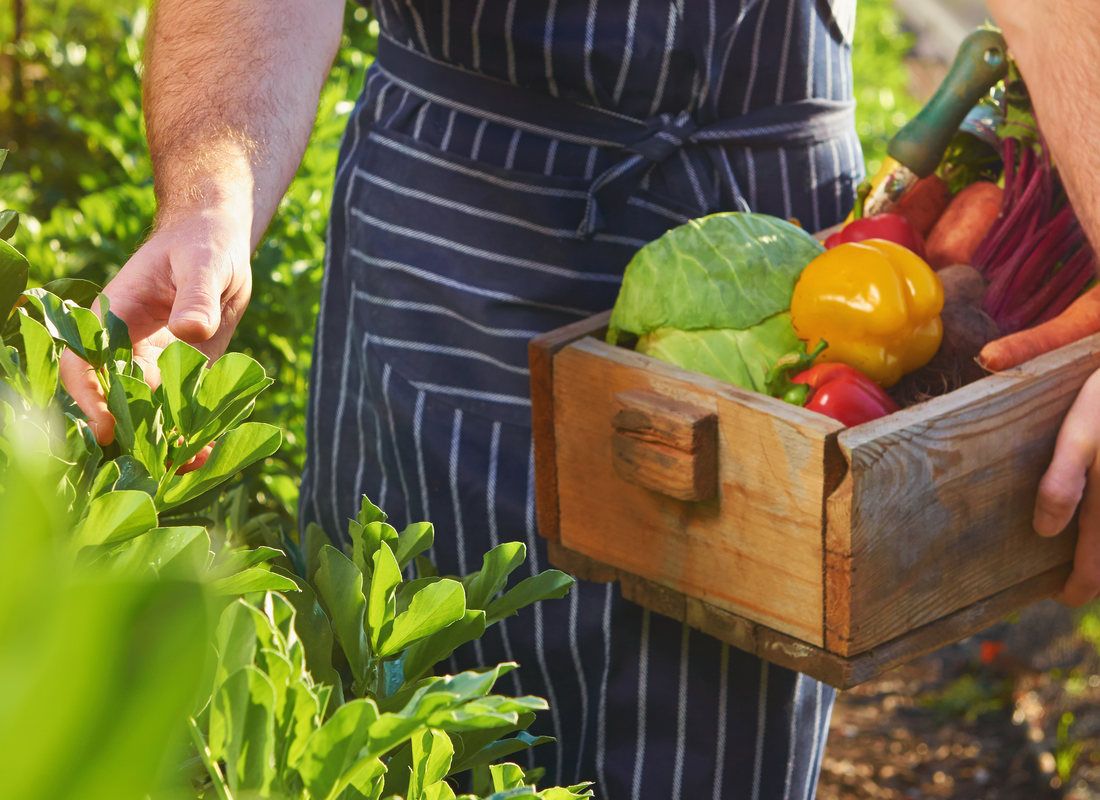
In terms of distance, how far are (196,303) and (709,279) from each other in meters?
0.70

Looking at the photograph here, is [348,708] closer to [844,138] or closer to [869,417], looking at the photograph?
[869,417]

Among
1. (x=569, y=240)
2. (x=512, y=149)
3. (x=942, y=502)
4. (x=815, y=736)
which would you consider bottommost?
(x=815, y=736)

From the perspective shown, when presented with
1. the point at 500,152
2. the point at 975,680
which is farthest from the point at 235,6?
the point at 975,680

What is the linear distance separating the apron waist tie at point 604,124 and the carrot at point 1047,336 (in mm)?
483

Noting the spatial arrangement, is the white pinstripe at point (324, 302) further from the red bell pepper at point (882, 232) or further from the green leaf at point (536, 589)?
the green leaf at point (536, 589)

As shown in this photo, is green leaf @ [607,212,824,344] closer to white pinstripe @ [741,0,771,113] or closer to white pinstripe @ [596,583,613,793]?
white pinstripe @ [741,0,771,113]

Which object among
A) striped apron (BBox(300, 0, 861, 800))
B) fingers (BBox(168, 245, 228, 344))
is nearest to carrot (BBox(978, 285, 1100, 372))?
striped apron (BBox(300, 0, 861, 800))

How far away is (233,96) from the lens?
158 cm

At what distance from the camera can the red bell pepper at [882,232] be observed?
179cm

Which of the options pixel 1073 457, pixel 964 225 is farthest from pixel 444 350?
pixel 1073 457

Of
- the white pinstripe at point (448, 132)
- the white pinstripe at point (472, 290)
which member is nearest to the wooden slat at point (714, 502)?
the white pinstripe at point (472, 290)

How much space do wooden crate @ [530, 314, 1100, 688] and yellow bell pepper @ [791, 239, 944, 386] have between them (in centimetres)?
13

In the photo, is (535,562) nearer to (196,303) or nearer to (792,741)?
(792,741)

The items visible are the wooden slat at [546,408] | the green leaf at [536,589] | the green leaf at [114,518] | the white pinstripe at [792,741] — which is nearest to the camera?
the green leaf at [114,518]
